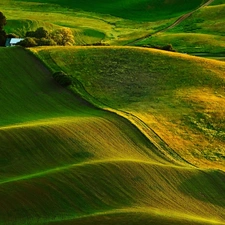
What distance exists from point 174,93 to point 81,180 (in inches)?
920

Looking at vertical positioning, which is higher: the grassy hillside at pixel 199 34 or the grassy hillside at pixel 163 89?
the grassy hillside at pixel 163 89

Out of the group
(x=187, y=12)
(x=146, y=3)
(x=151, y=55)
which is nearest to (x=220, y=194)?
(x=151, y=55)

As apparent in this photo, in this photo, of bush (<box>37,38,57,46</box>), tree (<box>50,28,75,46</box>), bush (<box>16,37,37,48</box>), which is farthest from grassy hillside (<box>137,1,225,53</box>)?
bush (<box>16,37,37,48</box>)

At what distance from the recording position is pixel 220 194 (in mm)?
44562

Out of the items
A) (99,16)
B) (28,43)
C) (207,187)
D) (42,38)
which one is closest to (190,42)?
(42,38)

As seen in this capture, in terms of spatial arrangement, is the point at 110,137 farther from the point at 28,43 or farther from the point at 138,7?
the point at 138,7

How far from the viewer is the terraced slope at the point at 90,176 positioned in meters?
38.4

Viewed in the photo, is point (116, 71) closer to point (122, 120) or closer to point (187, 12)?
point (122, 120)

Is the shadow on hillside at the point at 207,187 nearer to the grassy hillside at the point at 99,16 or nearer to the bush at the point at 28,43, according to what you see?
the bush at the point at 28,43

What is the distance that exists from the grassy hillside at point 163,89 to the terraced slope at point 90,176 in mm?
3122

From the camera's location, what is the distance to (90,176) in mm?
42156

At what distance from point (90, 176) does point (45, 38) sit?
39214 millimetres

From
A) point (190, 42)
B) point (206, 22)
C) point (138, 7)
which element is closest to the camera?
point (190, 42)

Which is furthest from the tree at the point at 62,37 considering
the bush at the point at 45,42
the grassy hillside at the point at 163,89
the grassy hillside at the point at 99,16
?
the grassy hillside at the point at 99,16
